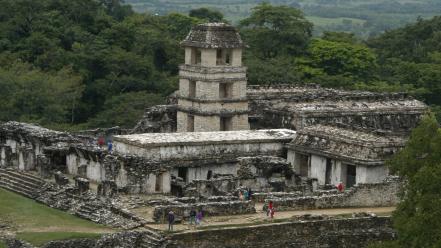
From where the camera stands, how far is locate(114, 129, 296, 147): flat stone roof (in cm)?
5950

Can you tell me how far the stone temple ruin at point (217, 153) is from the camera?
2207 inches

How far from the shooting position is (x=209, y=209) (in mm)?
53250

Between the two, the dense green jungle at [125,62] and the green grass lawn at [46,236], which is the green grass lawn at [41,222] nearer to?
the green grass lawn at [46,236]

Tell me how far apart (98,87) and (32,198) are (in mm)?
28146

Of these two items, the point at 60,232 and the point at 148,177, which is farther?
the point at 148,177

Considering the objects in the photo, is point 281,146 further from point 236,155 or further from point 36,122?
point 36,122

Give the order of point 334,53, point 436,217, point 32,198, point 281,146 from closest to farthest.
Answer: point 436,217 → point 32,198 → point 281,146 → point 334,53

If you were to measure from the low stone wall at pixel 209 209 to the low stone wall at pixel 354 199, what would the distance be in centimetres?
151

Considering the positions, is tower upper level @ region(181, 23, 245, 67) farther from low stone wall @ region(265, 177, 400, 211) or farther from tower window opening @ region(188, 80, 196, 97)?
low stone wall @ region(265, 177, 400, 211)

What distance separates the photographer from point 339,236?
5372 centimetres

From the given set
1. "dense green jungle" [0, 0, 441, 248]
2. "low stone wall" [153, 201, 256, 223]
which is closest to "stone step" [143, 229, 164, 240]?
"low stone wall" [153, 201, 256, 223]

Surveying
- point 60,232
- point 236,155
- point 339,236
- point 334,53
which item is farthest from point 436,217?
point 334,53

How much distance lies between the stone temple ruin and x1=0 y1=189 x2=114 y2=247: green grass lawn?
70cm

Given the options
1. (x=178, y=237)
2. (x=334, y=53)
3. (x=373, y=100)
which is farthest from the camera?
(x=334, y=53)
